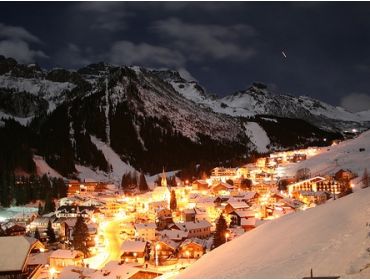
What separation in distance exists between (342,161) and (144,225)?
81140 millimetres

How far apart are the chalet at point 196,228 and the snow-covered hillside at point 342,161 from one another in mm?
54188

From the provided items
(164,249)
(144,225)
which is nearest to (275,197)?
(144,225)

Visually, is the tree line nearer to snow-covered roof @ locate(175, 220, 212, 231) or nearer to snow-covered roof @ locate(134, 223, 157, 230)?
snow-covered roof @ locate(134, 223, 157, 230)

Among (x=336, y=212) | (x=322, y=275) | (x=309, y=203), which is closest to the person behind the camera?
(x=322, y=275)

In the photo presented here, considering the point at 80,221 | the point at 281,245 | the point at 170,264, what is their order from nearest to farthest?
the point at 281,245 → the point at 170,264 → the point at 80,221

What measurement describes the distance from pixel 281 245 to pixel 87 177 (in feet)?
505

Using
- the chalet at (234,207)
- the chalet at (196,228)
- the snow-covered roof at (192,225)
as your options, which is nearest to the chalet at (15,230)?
the chalet at (196,228)

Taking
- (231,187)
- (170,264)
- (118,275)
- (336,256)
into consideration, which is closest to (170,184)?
(231,187)

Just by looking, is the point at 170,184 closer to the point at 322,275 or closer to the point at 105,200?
the point at 105,200

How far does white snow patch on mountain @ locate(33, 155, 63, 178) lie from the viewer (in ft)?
524

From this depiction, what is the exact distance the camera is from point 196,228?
239 ft

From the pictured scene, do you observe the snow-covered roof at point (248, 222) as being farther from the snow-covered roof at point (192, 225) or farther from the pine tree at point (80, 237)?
the pine tree at point (80, 237)

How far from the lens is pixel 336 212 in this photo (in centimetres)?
3462

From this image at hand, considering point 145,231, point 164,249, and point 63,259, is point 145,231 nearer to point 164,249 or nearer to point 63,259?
point 164,249
